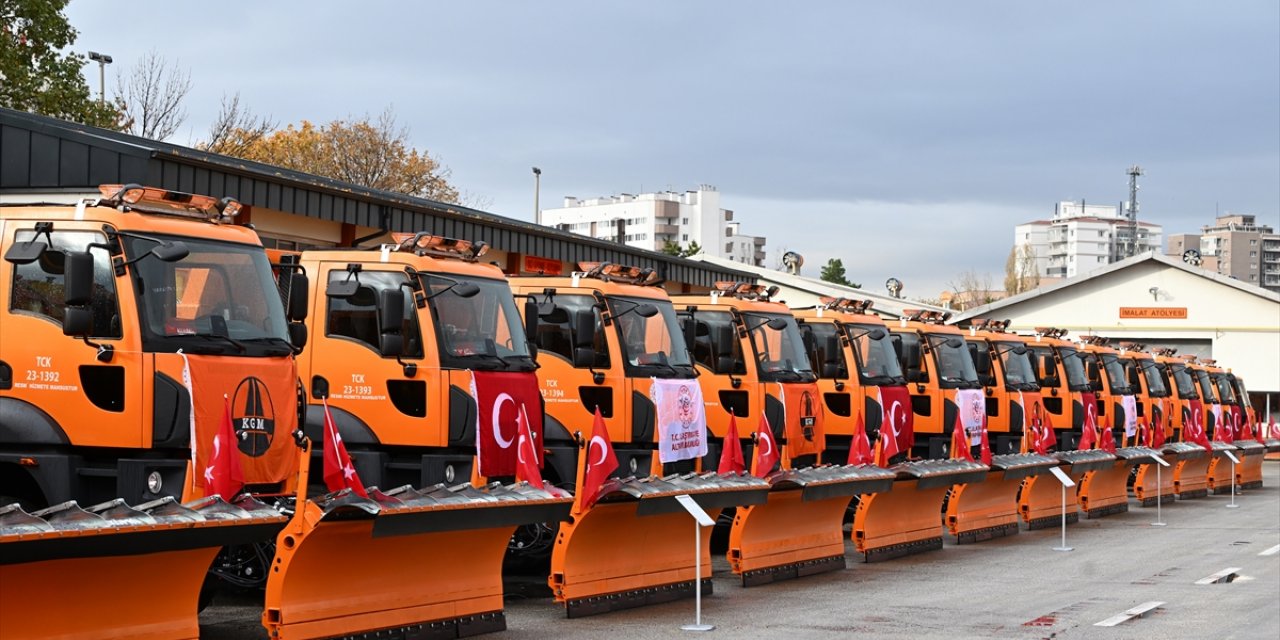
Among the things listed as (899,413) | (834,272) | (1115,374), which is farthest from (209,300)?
(834,272)

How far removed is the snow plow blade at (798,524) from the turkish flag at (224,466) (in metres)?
5.99

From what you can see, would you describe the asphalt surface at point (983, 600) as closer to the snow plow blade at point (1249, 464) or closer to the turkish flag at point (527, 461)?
the turkish flag at point (527, 461)

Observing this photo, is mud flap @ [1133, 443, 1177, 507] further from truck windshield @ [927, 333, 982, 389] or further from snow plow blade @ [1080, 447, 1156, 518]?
truck windshield @ [927, 333, 982, 389]

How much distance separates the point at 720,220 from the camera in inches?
5719

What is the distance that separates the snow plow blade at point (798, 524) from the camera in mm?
14828

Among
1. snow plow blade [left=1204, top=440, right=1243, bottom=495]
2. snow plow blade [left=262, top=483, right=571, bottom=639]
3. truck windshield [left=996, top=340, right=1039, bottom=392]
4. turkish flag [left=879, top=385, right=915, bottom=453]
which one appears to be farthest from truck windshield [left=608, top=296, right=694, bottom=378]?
snow plow blade [left=1204, top=440, right=1243, bottom=495]

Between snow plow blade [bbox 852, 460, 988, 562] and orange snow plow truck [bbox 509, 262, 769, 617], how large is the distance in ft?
6.73

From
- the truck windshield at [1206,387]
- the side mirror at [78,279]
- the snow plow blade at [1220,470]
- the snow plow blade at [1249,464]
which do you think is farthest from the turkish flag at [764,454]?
the truck windshield at [1206,387]

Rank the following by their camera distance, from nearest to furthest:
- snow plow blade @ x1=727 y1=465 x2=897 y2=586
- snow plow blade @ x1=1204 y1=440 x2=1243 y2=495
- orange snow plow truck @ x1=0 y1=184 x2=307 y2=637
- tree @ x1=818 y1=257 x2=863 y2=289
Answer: orange snow plow truck @ x1=0 y1=184 x2=307 y2=637
snow plow blade @ x1=727 y1=465 x2=897 y2=586
snow plow blade @ x1=1204 y1=440 x2=1243 y2=495
tree @ x1=818 y1=257 x2=863 y2=289

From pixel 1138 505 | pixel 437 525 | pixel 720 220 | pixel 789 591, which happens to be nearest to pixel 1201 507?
pixel 1138 505

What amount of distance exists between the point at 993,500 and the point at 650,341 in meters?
7.48

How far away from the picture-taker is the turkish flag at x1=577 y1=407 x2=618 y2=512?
1212cm

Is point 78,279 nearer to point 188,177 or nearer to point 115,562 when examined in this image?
point 115,562

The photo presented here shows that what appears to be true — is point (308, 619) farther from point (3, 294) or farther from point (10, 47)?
point (10, 47)
